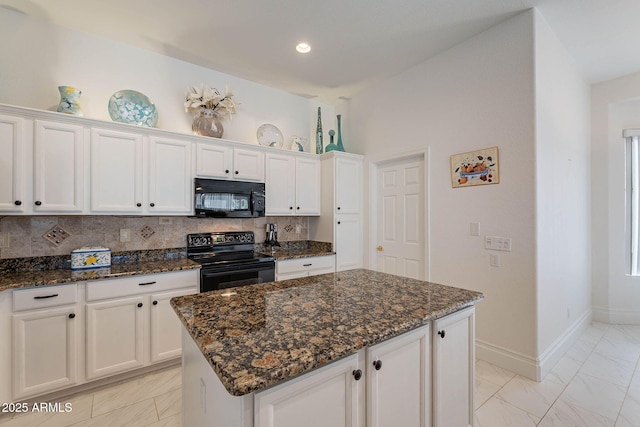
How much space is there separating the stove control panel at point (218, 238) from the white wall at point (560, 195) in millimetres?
2936

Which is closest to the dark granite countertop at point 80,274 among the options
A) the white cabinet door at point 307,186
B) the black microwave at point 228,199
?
the black microwave at point 228,199

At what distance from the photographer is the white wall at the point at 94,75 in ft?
7.57

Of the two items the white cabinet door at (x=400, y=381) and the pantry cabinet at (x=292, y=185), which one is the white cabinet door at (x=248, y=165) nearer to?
the pantry cabinet at (x=292, y=185)

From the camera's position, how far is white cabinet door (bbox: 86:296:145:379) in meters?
2.10

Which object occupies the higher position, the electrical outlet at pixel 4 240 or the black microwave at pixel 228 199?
the black microwave at pixel 228 199

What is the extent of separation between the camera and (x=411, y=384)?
1.25 m

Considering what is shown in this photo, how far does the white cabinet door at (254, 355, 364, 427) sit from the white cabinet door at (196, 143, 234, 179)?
2469mm

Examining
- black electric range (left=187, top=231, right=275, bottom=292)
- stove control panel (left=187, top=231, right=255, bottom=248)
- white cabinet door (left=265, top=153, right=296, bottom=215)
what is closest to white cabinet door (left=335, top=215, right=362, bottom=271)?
white cabinet door (left=265, top=153, right=296, bottom=215)

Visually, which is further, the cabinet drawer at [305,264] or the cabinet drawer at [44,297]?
the cabinet drawer at [305,264]

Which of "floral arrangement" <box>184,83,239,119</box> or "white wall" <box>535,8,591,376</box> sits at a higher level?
"floral arrangement" <box>184,83,239,119</box>

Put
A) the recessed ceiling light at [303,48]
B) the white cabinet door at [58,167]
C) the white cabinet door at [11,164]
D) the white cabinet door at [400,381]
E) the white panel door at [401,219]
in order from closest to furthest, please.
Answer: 1. the white cabinet door at [400,381]
2. the white cabinet door at [11,164]
3. the white cabinet door at [58,167]
4. the recessed ceiling light at [303,48]
5. the white panel door at [401,219]

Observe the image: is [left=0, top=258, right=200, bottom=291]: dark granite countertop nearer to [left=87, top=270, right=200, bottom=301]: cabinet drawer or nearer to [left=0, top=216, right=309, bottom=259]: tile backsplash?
[left=87, top=270, right=200, bottom=301]: cabinet drawer

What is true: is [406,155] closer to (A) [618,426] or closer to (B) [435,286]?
(B) [435,286]

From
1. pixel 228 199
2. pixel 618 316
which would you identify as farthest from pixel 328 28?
pixel 618 316
